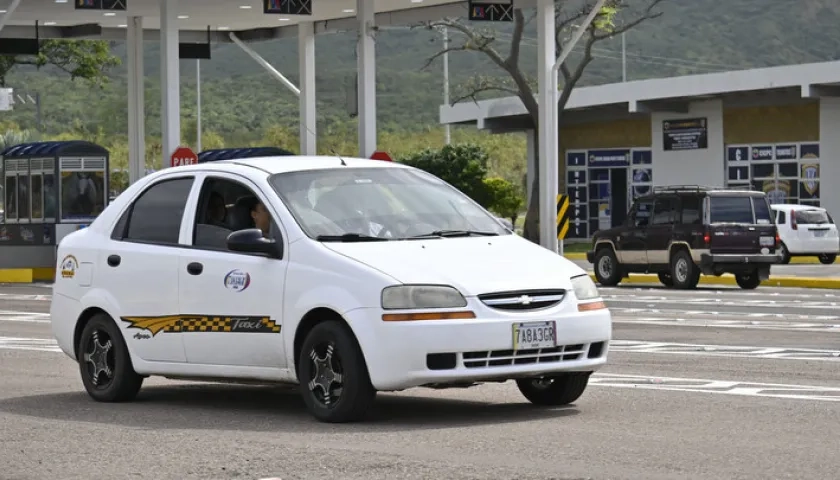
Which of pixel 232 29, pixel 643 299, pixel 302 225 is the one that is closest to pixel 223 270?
pixel 302 225

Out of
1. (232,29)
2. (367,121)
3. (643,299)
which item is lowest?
(643,299)

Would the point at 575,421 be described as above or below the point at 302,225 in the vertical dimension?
below

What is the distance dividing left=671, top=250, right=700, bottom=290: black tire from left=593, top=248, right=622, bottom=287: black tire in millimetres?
1702

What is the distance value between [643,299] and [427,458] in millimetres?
19012

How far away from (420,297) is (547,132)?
26771 mm

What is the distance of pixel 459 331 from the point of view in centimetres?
1013

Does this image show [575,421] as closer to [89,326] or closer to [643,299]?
[89,326]

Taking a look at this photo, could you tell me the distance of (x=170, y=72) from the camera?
38188 millimetres

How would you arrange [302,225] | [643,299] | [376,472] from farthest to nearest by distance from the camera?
[643,299]
[302,225]
[376,472]

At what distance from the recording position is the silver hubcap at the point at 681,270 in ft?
104

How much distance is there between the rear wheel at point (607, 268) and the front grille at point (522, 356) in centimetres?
2296

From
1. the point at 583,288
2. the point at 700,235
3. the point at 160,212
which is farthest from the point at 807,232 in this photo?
the point at 583,288

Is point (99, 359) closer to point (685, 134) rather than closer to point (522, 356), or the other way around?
point (522, 356)

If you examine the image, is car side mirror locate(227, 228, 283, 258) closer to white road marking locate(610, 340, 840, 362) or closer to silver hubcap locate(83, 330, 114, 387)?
silver hubcap locate(83, 330, 114, 387)
